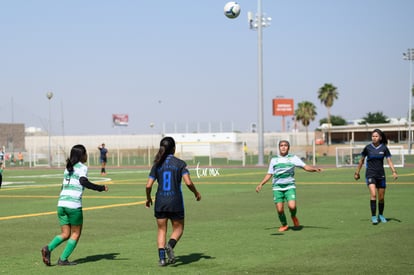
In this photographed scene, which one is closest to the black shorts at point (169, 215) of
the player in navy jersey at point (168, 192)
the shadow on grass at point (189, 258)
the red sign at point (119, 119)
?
the player in navy jersey at point (168, 192)

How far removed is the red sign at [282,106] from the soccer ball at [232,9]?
217 feet

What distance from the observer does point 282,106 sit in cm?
11744

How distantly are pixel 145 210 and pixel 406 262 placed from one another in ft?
33.1

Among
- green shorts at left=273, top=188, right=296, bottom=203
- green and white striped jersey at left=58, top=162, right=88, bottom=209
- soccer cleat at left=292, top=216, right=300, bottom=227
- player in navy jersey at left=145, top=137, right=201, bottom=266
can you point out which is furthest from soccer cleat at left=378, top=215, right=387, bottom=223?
green and white striped jersey at left=58, top=162, right=88, bottom=209

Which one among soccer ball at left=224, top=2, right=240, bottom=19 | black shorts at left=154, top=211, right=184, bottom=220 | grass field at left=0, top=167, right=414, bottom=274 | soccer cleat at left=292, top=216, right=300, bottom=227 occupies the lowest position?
grass field at left=0, top=167, right=414, bottom=274

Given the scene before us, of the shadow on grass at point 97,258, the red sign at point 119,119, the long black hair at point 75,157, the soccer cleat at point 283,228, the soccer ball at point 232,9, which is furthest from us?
the red sign at point 119,119

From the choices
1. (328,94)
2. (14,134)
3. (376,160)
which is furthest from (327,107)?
(376,160)

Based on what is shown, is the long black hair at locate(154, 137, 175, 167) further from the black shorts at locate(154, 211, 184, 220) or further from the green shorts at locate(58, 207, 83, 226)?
the green shorts at locate(58, 207, 83, 226)

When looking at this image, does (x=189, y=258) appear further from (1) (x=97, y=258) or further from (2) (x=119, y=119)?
(2) (x=119, y=119)

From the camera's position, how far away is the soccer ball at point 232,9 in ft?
167

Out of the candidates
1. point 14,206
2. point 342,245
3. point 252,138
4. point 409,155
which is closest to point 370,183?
point 342,245

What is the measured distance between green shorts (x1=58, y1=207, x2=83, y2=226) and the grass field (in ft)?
2.11

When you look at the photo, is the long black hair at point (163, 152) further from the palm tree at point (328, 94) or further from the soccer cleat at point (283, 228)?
the palm tree at point (328, 94)

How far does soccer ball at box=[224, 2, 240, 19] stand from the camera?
167 feet
